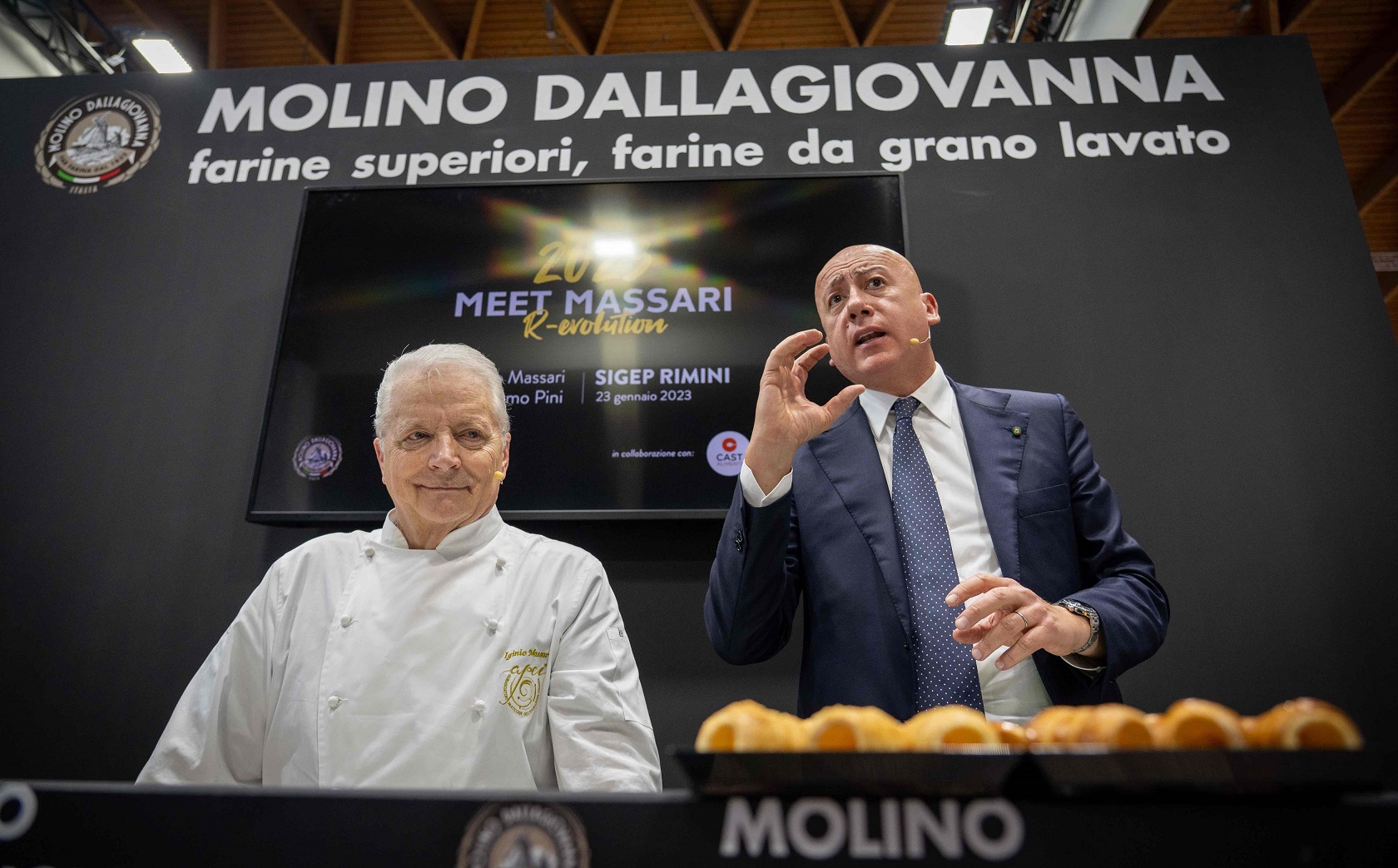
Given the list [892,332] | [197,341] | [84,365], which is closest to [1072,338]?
[892,332]

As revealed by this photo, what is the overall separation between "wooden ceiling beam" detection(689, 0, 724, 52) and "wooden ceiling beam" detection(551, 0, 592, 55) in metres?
0.73

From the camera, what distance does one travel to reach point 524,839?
2.36 ft

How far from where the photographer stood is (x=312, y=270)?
9.27 feet

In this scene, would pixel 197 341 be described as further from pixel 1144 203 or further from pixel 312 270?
pixel 1144 203

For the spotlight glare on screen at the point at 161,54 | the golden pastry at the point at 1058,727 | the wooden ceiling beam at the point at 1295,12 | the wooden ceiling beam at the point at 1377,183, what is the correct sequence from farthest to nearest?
the wooden ceiling beam at the point at 1377,183 < the wooden ceiling beam at the point at 1295,12 < the spotlight glare on screen at the point at 161,54 < the golden pastry at the point at 1058,727

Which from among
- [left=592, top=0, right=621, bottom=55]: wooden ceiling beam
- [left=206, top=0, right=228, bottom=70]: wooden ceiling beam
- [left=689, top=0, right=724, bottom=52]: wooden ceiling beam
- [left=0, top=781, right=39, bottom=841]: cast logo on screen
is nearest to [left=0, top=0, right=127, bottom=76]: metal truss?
[left=206, top=0, right=228, bottom=70]: wooden ceiling beam

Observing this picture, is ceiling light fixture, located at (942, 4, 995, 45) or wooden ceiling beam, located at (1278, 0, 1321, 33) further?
wooden ceiling beam, located at (1278, 0, 1321, 33)

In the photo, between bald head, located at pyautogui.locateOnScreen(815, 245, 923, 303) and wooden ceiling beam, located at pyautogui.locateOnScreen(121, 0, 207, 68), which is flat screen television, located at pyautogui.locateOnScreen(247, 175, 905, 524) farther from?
wooden ceiling beam, located at pyautogui.locateOnScreen(121, 0, 207, 68)

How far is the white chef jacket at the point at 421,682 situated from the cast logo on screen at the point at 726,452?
63cm

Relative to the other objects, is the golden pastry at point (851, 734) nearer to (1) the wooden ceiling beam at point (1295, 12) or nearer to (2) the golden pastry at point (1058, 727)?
(2) the golden pastry at point (1058, 727)

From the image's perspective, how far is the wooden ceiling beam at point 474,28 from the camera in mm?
5476

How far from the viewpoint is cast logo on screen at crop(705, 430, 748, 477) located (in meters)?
2.54

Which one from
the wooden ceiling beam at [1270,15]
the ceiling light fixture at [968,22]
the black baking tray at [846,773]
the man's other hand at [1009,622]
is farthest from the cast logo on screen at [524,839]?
the wooden ceiling beam at [1270,15]

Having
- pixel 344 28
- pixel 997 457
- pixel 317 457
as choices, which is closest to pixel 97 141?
pixel 317 457
